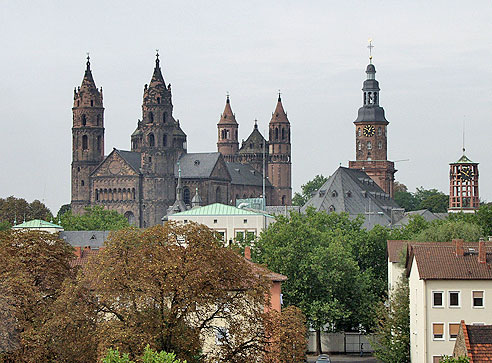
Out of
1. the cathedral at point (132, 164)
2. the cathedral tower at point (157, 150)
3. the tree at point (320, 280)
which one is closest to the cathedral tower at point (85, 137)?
the cathedral at point (132, 164)

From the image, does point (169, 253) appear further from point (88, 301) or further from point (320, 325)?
point (320, 325)

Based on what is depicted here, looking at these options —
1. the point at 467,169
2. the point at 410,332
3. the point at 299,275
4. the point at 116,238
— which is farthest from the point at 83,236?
the point at 116,238

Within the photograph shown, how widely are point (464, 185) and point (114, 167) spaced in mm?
58880

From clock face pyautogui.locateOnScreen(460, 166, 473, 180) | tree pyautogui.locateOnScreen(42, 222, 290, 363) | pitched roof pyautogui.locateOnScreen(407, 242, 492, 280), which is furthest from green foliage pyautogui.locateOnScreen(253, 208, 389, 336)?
clock face pyautogui.locateOnScreen(460, 166, 473, 180)

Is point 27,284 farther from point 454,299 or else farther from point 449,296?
point 454,299

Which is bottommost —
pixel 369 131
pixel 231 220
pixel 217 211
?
pixel 231 220

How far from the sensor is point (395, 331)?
66625mm

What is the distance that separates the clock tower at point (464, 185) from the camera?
156913 mm

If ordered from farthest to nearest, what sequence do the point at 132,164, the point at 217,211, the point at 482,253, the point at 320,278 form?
1. the point at 132,164
2. the point at 217,211
3. the point at 320,278
4. the point at 482,253

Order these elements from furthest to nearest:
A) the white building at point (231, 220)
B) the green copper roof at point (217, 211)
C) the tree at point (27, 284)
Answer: the green copper roof at point (217, 211)
the white building at point (231, 220)
the tree at point (27, 284)

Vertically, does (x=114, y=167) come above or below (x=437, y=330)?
above

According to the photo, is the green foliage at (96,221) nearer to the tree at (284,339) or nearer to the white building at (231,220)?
the white building at (231,220)

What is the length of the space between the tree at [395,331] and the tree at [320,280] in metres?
8.03

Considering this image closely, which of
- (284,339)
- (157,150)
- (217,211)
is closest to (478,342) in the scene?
(284,339)
